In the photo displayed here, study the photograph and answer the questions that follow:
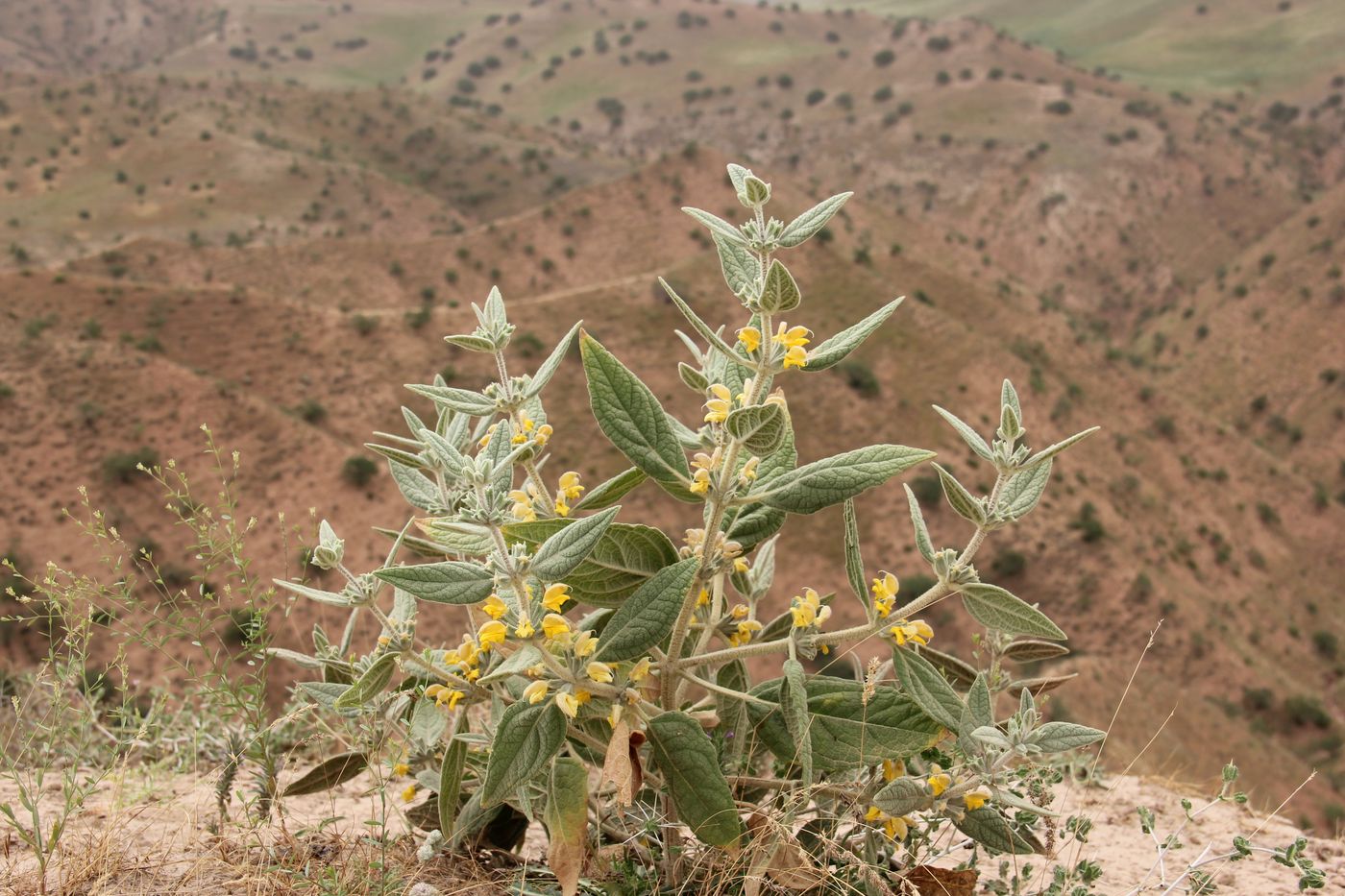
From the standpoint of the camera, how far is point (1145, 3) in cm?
7994

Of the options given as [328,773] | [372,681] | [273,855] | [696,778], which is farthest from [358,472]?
[696,778]

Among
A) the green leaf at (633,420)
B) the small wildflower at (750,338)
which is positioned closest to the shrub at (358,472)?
the green leaf at (633,420)

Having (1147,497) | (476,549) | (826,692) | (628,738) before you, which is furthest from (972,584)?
(1147,497)

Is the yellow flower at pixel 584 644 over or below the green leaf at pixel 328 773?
over

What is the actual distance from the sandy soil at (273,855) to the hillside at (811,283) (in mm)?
720

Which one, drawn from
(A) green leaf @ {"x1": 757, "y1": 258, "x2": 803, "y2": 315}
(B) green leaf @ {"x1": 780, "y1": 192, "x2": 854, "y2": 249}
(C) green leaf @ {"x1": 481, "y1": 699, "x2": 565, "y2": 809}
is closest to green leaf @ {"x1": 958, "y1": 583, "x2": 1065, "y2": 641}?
(A) green leaf @ {"x1": 757, "y1": 258, "x2": 803, "y2": 315}

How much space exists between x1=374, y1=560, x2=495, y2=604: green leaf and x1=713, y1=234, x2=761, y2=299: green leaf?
38.2 inches

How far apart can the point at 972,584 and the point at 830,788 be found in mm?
794

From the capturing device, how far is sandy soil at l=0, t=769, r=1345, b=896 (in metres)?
2.54

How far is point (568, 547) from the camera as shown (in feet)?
6.34

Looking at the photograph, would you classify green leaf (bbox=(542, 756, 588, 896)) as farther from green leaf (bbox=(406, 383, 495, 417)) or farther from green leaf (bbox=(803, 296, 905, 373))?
green leaf (bbox=(803, 296, 905, 373))

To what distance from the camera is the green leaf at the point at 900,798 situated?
2.41m

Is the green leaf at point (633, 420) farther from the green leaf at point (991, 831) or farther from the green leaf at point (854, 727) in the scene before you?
the green leaf at point (991, 831)

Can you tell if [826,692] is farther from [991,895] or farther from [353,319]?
[353,319]
